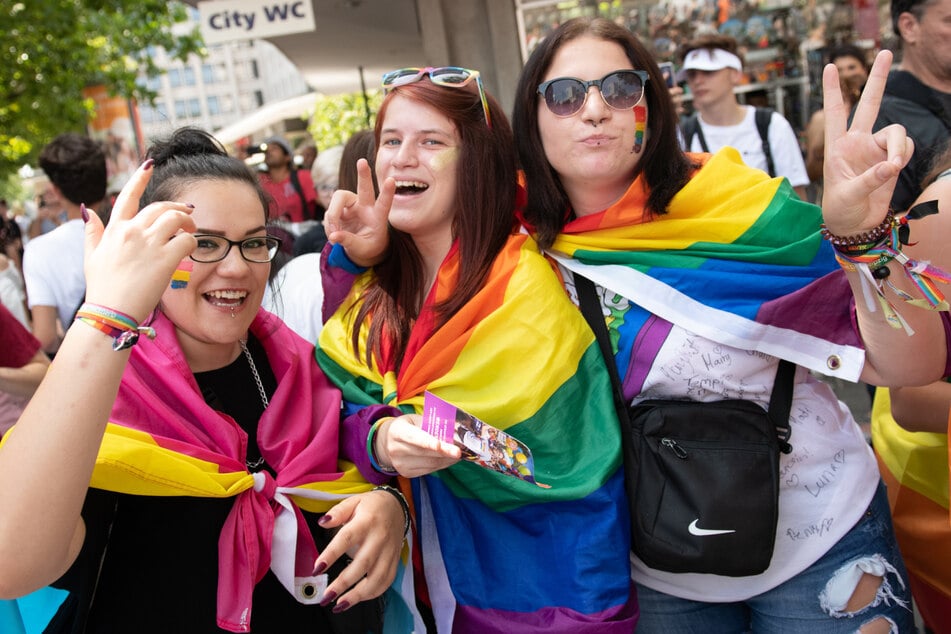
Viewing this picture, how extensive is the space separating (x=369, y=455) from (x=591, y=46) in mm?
1194

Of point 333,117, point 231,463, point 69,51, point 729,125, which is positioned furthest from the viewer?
point 333,117

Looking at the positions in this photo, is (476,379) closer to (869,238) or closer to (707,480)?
(707,480)

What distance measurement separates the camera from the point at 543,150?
2.29 m

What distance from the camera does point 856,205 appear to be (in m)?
1.65

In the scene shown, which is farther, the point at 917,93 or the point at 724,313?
the point at 917,93

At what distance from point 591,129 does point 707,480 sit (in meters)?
0.91

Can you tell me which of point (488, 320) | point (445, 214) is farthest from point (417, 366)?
point (445, 214)

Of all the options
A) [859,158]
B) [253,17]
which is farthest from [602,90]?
[253,17]

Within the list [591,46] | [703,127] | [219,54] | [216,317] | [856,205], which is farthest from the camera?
[219,54]

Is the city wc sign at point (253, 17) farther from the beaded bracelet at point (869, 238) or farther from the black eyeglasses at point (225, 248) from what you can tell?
the beaded bracelet at point (869, 238)

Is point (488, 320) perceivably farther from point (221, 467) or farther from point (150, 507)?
point (150, 507)

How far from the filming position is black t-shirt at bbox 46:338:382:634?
64.2 inches

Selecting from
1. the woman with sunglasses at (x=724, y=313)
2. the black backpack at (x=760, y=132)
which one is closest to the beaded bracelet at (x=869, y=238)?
the woman with sunglasses at (x=724, y=313)

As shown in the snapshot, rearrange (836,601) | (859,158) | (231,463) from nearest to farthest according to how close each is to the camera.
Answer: (859,158)
(231,463)
(836,601)
